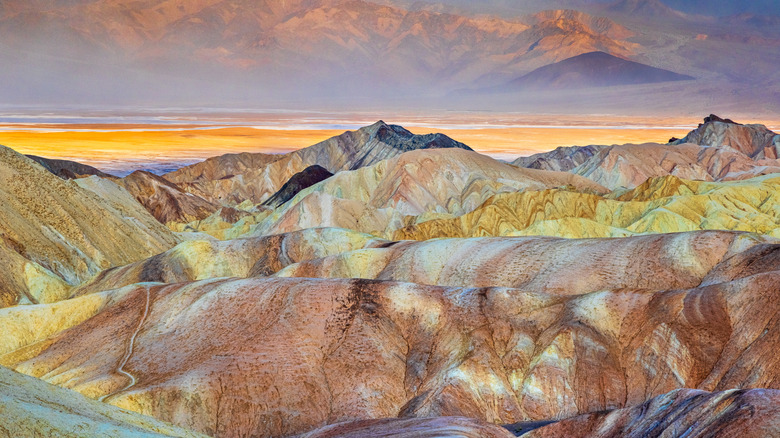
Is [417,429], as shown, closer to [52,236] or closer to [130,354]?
[130,354]

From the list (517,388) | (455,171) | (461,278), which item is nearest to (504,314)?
(517,388)

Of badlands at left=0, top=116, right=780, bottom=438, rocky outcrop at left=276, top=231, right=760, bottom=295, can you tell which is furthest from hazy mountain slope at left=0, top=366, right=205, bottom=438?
rocky outcrop at left=276, top=231, right=760, bottom=295

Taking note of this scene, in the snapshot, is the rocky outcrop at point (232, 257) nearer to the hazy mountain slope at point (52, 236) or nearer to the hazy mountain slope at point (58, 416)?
the hazy mountain slope at point (52, 236)

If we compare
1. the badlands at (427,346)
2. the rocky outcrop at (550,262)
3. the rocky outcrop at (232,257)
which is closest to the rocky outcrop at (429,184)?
the rocky outcrop at (232,257)

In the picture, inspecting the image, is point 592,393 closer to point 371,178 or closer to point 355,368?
point 355,368

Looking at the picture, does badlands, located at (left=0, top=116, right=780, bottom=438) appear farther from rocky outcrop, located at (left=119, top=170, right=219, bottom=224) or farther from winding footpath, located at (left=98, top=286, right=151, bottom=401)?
rocky outcrop, located at (left=119, top=170, right=219, bottom=224)

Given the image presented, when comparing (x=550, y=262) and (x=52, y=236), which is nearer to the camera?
(x=550, y=262)

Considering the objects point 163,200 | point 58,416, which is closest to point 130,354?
point 58,416
